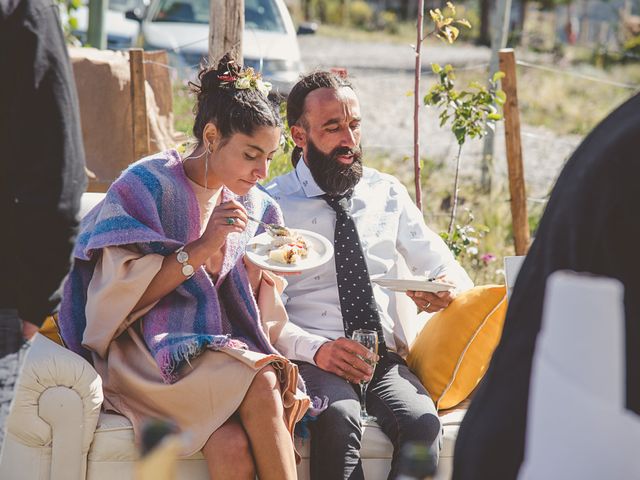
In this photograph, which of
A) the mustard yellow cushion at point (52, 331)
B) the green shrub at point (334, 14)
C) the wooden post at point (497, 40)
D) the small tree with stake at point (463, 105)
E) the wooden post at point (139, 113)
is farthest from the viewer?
the green shrub at point (334, 14)

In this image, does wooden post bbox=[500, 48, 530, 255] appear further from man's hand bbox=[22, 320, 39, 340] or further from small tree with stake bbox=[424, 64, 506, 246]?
man's hand bbox=[22, 320, 39, 340]

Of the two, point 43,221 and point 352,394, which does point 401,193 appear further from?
point 43,221

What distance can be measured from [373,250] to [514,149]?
79.2 inches

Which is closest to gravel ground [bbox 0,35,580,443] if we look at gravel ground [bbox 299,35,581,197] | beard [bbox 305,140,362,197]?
gravel ground [bbox 299,35,581,197]

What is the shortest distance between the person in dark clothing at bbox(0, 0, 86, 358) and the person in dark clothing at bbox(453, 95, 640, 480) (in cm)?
107

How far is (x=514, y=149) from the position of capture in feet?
19.1

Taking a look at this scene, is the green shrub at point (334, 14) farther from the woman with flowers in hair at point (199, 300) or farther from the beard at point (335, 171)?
the woman with flowers in hair at point (199, 300)

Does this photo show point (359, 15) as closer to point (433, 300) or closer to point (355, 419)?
point (433, 300)

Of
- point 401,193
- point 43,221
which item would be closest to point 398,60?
point 401,193

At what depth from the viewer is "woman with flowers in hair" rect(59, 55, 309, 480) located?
130 inches

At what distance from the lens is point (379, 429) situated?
3586 millimetres

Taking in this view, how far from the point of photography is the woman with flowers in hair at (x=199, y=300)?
3312 mm

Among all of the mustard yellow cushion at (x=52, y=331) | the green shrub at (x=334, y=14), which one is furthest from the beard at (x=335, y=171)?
the green shrub at (x=334, y=14)

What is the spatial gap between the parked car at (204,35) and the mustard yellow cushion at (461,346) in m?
4.78
